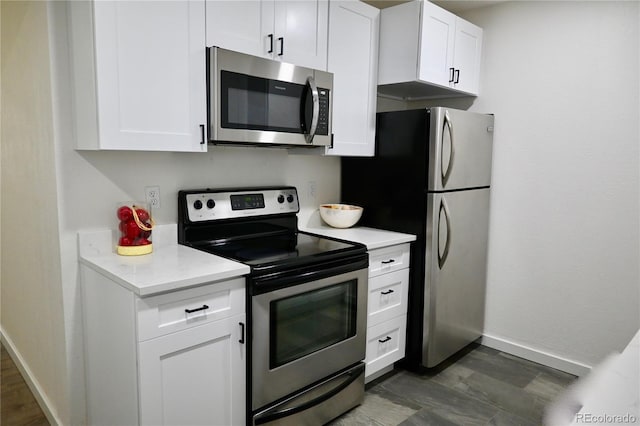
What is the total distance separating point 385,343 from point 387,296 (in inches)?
11.4

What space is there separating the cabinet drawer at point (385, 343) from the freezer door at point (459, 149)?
85cm

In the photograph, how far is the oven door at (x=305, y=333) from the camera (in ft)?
6.36

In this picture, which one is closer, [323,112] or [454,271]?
[323,112]

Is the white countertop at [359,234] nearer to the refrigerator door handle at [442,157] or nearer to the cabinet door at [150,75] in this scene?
the refrigerator door handle at [442,157]

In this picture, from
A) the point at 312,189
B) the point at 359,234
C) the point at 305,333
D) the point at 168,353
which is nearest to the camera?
the point at 168,353

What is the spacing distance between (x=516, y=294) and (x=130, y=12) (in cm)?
288

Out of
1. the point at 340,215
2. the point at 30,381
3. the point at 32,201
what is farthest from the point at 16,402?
the point at 340,215

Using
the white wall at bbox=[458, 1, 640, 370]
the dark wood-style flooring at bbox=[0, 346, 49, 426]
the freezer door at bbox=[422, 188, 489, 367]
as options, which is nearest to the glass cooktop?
the freezer door at bbox=[422, 188, 489, 367]

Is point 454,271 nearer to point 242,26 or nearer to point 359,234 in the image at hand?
point 359,234

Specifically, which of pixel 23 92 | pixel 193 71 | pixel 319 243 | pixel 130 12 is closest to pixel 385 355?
pixel 319 243

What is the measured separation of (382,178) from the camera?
2936 mm

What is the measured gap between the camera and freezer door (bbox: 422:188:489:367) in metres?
2.76

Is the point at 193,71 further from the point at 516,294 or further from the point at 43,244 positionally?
the point at 516,294

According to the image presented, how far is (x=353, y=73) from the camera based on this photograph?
268 centimetres
